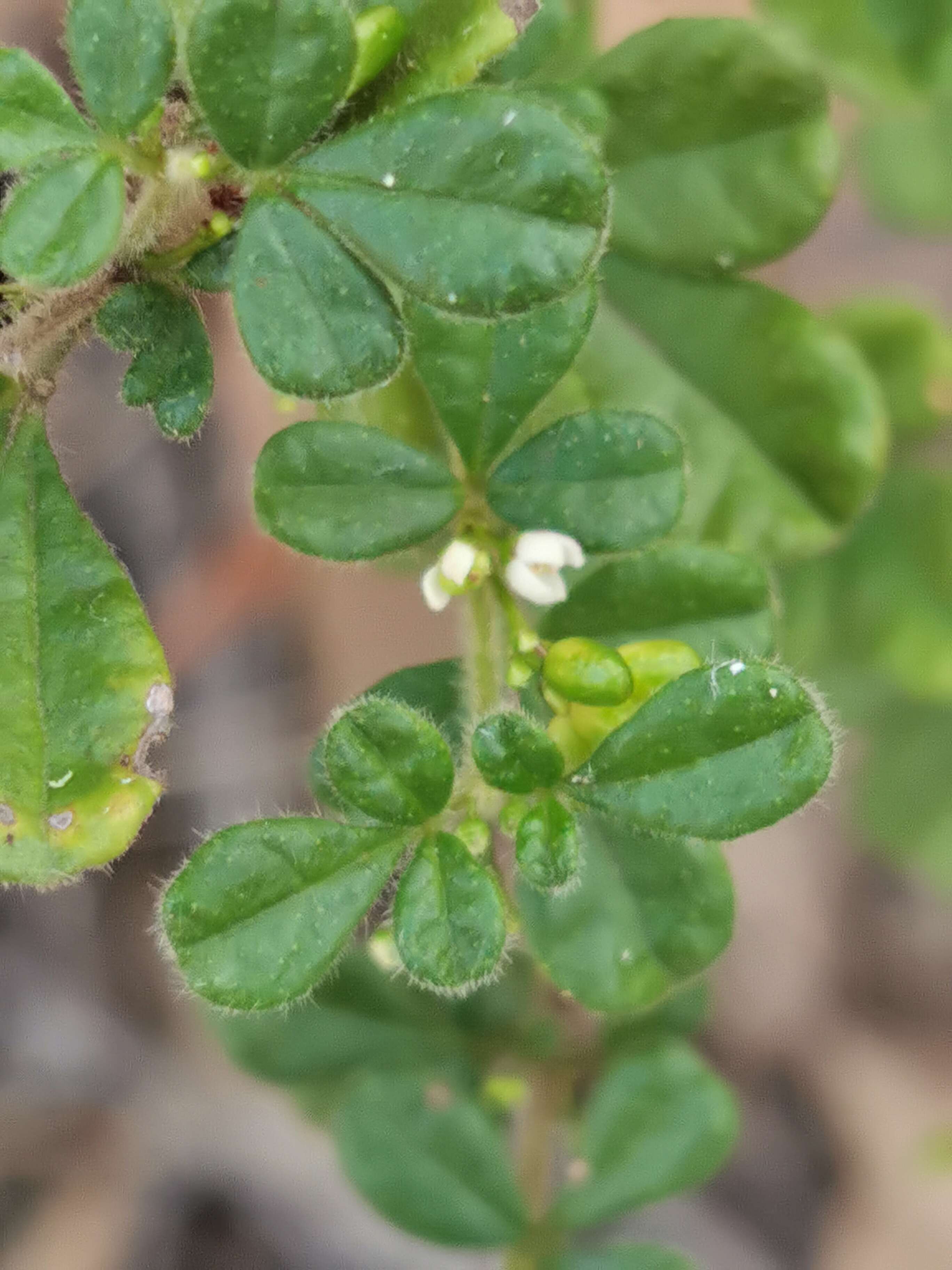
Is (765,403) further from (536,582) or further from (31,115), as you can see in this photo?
(31,115)

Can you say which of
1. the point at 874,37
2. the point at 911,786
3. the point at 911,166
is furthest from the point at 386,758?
the point at 911,786

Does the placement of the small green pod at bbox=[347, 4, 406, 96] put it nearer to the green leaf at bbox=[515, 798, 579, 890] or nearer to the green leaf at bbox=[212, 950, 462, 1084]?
the green leaf at bbox=[515, 798, 579, 890]

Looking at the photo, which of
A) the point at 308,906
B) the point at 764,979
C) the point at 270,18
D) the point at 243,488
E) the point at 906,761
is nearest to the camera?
the point at 270,18

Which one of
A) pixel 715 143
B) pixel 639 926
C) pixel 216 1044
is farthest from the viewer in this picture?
pixel 216 1044

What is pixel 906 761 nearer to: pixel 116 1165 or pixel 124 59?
pixel 116 1165

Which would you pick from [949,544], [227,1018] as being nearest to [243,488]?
[227,1018]

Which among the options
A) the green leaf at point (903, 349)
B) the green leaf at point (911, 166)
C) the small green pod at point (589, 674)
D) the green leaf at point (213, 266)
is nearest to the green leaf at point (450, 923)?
the small green pod at point (589, 674)

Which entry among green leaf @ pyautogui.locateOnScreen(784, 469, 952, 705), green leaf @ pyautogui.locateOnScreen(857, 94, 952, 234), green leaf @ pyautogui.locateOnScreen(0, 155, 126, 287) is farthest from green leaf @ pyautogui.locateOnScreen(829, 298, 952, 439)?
green leaf @ pyautogui.locateOnScreen(0, 155, 126, 287)

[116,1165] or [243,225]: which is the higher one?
[243,225]
